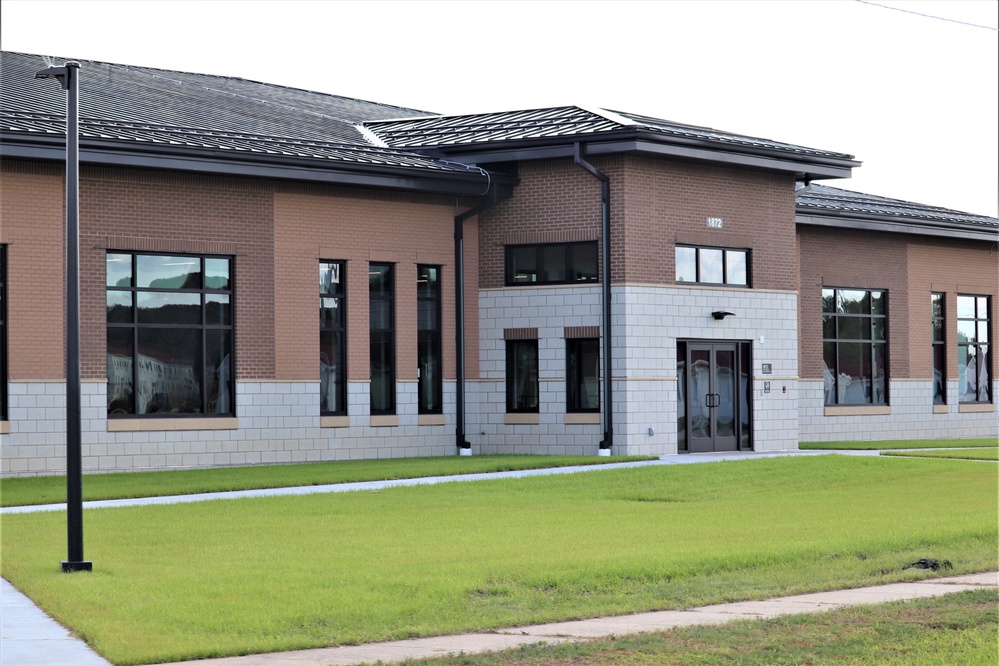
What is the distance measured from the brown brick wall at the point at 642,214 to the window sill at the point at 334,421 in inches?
167

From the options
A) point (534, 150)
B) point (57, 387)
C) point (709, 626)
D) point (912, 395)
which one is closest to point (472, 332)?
point (534, 150)

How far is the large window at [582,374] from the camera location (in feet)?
93.1

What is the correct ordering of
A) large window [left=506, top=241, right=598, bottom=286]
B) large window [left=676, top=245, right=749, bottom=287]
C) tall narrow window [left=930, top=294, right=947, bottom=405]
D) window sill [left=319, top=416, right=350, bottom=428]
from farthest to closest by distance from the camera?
tall narrow window [left=930, top=294, right=947, bottom=405]
large window [left=676, top=245, right=749, bottom=287]
large window [left=506, top=241, right=598, bottom=286]
window sill [left=319, top=416, right=350, bottom=428]

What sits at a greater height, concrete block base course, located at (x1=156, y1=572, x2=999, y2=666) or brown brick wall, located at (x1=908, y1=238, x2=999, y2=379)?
brown brick wall, located at (x1=908, y1=238, x2=999, y2=379)

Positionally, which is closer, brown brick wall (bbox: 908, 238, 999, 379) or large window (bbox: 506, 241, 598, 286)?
large window (bbox: 506, 241, 598, 286)

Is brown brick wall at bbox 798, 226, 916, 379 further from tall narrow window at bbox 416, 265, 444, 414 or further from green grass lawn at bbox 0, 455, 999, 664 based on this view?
green grass lawn at bbox 0, 455, 999, 664

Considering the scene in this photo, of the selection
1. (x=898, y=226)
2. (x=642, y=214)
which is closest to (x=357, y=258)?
(x=642, y=214)

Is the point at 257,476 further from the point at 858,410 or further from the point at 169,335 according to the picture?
the point at 858,410

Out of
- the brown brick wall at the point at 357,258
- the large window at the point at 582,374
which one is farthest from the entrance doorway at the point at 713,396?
the brown brick wall at the point at 357,258

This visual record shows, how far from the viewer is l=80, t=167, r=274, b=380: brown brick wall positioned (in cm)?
2420

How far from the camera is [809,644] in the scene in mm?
9055

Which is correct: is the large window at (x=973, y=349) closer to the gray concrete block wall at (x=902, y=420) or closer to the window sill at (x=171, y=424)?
the gray concrete block wall at (x=902, y=420)

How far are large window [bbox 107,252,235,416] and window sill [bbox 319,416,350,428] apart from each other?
72.9 inches

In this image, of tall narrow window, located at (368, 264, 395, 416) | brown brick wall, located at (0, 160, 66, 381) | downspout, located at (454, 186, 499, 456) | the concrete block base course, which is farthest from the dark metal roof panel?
the concrete block base course
